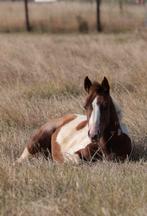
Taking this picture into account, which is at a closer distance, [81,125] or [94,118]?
[94,118]

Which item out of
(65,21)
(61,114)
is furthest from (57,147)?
(65,21)

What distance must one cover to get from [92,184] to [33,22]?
101 ft

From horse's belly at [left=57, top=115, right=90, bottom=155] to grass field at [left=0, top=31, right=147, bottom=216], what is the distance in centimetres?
36

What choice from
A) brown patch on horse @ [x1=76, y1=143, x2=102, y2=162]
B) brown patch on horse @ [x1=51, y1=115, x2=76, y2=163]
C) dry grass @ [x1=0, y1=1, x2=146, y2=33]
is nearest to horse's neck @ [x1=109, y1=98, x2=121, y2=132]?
brown patch on horse @ [x1=76, y1=143, x2=102, y2=162]

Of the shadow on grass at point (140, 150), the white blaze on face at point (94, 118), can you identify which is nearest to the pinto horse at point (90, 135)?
the white blaze on face at point (94, 118)

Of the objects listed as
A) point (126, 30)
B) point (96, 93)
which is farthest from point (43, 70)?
point (126, 30)

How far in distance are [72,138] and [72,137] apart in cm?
2

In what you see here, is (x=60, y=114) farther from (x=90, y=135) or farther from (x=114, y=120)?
(x=90, y=135)

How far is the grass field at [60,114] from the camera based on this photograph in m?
5.09

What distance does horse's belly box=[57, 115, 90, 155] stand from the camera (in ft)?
23.1

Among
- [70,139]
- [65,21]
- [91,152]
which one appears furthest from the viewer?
[65,21]

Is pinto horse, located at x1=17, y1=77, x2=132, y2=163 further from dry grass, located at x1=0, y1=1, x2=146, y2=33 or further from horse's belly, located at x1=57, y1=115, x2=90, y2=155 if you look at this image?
dry grass, located at x1=0, y1=1, x2=146, y2=33

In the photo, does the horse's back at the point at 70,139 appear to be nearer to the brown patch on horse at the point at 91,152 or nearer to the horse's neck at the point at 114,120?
the brown patch on horse at the point at 91,152

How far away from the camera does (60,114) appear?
9.44 metres
